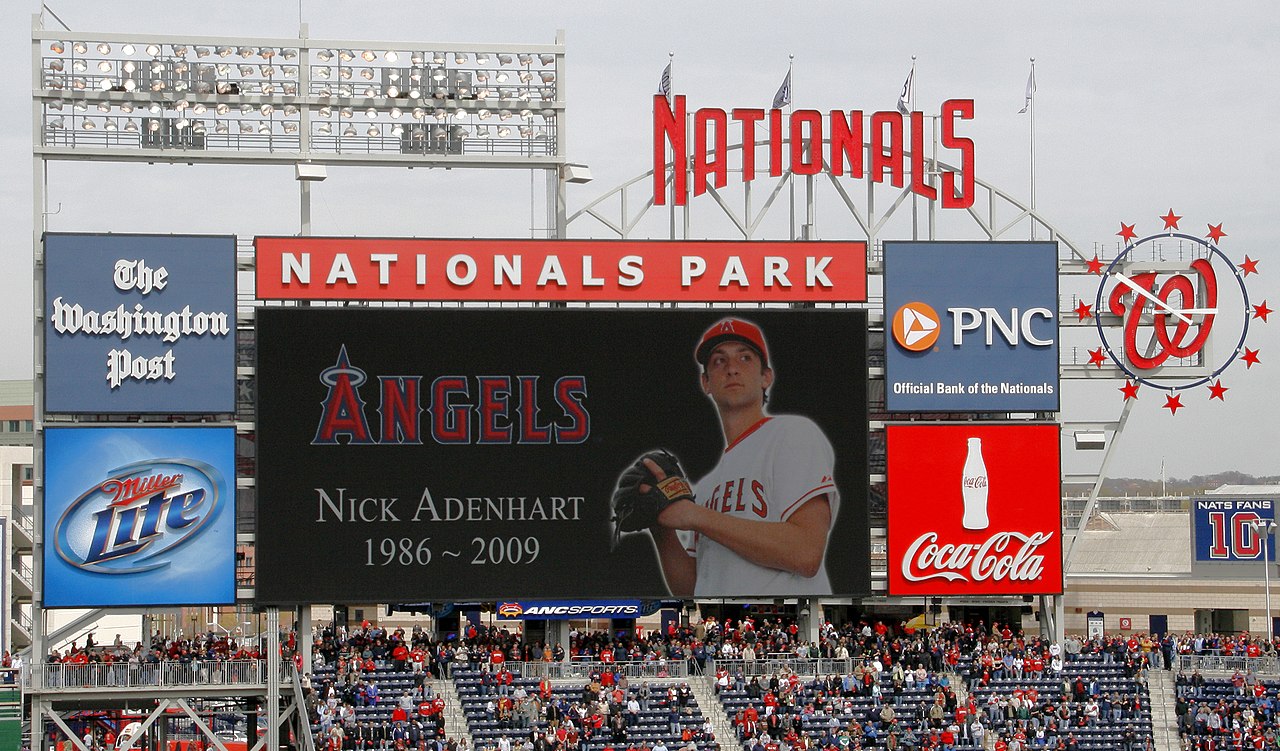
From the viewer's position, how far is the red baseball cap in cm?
4022

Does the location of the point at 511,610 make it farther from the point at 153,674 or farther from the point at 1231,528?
the point at 1231,528

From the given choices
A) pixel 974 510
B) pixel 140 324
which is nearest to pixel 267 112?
pixel 140 324

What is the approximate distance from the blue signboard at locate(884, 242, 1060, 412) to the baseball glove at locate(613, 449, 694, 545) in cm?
506

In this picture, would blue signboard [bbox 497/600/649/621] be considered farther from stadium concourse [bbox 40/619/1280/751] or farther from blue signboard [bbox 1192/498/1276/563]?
blue signboard [bbox 1192/498/1276/563]

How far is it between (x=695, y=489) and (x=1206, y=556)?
20.5 meters

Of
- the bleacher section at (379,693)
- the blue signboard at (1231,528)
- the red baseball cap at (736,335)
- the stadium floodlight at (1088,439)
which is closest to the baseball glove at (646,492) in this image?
the red baseball cap at (736,335)

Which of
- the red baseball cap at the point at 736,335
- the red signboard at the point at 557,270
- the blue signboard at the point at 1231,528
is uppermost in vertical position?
the red signboard at the point at 557,270

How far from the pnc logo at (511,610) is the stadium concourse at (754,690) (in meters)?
0.90

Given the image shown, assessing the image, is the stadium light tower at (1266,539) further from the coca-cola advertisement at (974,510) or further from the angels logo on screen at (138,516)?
the angels logo on screen at (138,516)

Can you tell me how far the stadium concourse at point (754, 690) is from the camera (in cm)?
3834

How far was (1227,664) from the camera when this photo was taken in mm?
42812

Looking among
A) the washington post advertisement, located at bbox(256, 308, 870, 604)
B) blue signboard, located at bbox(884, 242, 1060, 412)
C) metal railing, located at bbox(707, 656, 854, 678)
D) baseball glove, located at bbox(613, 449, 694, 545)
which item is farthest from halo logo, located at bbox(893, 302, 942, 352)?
metal railing, located at bbox(707, 656, 854, 678)

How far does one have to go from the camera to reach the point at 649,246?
4066 cm

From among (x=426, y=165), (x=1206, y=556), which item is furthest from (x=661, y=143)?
(x=1206, y=556)
